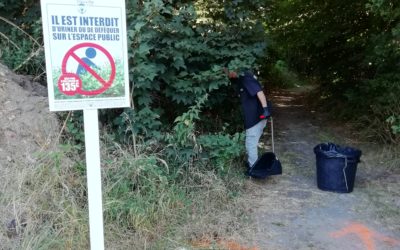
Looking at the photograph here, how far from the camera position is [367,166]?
251 inches

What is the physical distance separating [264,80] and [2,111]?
38.8 ft

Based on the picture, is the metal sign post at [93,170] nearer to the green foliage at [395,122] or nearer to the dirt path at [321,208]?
the dirt path at [321,208]

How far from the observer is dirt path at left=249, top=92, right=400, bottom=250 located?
407cm

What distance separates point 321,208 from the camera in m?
4.88

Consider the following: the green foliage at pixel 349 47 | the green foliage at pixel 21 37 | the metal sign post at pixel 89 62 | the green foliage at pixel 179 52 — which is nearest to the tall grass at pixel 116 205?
the green foliage at pixel 179 52

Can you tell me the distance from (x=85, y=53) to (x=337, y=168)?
371cm

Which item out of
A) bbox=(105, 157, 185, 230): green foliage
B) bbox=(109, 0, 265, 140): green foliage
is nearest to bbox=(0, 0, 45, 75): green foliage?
bbox=(109, 0, 265, 140): green foliage

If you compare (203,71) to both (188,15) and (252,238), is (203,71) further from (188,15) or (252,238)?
(252,238)

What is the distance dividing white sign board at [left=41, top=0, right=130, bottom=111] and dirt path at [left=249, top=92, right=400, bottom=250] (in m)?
2.20

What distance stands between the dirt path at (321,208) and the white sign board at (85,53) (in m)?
2.20

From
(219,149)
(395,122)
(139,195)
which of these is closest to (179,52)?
(219,149)

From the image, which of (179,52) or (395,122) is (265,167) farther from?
(395,122)

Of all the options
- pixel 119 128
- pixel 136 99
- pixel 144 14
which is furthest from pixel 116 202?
pixel 144 14

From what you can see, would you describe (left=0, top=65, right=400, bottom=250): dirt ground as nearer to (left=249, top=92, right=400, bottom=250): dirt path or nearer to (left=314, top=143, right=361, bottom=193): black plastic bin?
(left=249, top=92, right=400, bottom=250): dirt path
